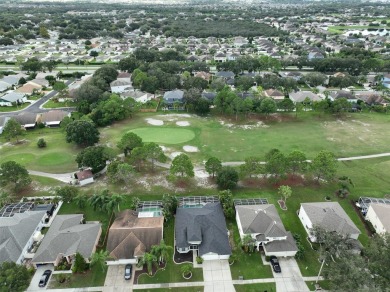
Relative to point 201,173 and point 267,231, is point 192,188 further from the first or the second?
point 267,231

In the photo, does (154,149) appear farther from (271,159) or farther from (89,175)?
(271,159)

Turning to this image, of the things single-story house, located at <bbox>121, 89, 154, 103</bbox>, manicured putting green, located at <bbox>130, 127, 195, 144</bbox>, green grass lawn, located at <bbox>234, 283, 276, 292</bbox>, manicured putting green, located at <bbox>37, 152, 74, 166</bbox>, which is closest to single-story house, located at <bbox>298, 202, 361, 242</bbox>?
green grass lawn, located at <bbox>234, 283, 276, 292</bbox>

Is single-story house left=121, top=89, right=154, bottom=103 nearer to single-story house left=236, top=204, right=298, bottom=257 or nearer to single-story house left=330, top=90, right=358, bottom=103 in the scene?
single-story house left=236, top=204, right=298, bottom=257

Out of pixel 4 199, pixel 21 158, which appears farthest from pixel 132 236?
pixel 21 158

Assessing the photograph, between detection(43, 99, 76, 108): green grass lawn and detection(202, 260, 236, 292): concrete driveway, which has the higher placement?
detection(202, 260, 236, 292): concrete driveway

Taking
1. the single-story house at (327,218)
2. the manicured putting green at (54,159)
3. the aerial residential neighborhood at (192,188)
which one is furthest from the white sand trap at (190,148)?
the single-story house at (327,218)
